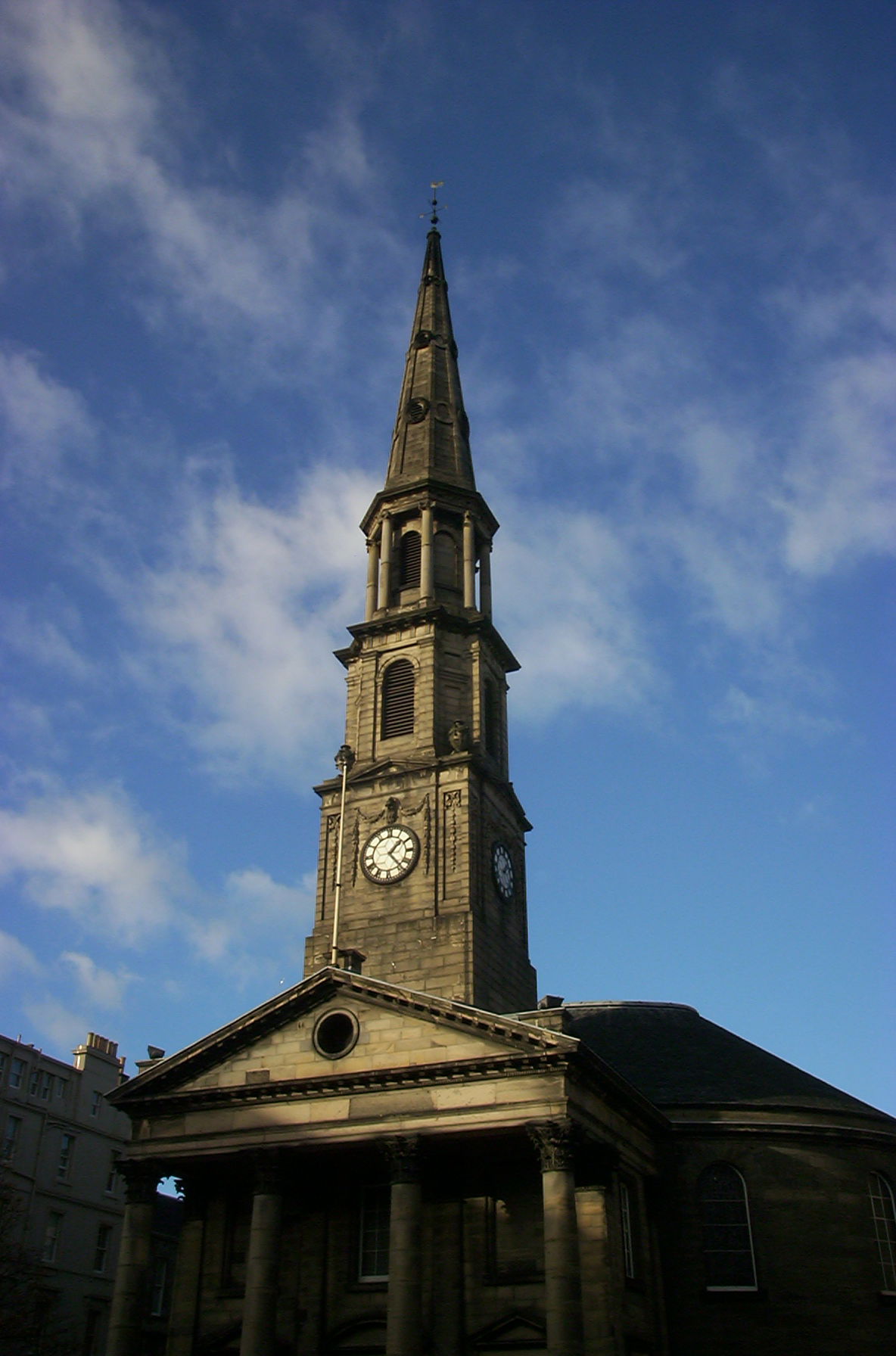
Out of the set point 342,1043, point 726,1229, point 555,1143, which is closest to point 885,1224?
point 726,1229

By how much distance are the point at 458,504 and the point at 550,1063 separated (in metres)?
26.3

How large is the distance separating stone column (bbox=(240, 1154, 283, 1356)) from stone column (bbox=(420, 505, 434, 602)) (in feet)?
72.3

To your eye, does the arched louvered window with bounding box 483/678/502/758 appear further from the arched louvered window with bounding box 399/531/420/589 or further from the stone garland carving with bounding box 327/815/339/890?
the stone garland carving with bounding box 327/815/339/890

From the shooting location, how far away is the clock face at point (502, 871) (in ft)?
135

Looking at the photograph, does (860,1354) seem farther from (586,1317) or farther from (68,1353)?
(68,1353)

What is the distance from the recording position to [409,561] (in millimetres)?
48125

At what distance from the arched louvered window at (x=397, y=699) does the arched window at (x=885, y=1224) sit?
65.4 feet

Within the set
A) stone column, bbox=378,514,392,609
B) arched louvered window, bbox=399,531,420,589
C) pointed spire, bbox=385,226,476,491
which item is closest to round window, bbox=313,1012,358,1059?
stone column, bbox=378,514,392,609

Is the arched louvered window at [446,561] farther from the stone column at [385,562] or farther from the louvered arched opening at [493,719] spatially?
the louvered arched opening at [493,719]

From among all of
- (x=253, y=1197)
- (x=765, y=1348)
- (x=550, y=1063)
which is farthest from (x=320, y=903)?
(x=765, y=1348)

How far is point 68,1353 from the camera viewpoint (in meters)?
40.0

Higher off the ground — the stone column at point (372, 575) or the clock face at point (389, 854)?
the stone column at point (372, 575)

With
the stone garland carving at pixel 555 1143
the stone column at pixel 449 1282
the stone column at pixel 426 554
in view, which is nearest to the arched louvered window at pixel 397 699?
the stone column at pixel 426 554

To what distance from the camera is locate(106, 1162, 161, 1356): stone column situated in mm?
29453
